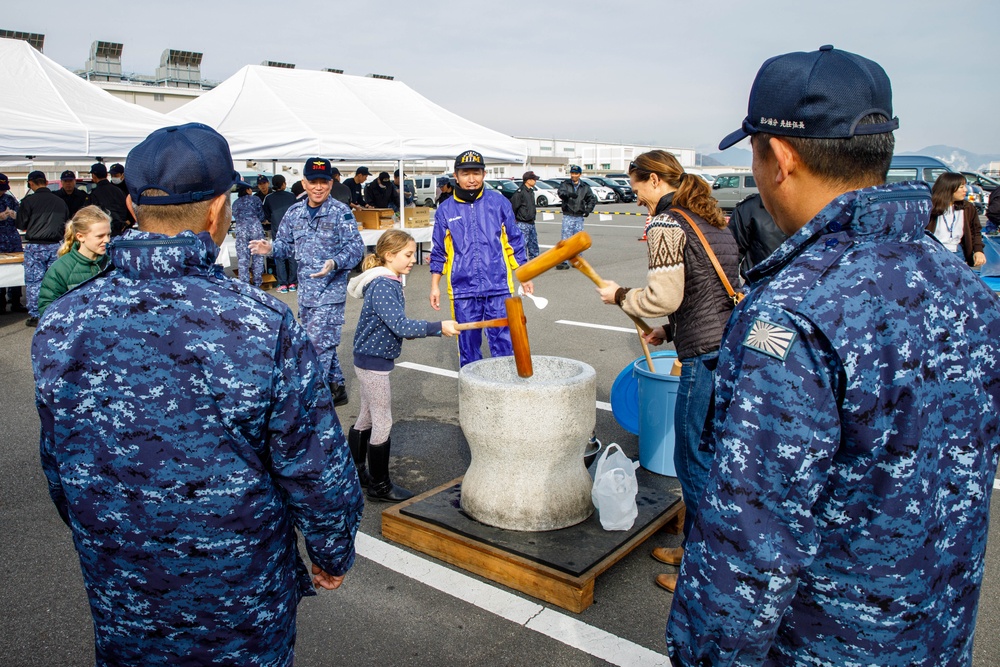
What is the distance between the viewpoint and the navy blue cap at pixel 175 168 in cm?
165

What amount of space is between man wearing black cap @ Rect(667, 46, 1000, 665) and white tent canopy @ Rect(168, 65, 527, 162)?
10416 mm

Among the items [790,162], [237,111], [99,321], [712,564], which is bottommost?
[712,564]

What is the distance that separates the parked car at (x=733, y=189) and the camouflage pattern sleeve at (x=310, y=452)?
24.4 meters

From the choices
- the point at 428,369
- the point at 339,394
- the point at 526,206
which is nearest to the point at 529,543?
the point at 339,394

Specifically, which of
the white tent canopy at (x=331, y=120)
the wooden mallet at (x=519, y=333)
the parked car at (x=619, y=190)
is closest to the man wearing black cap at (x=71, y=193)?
the white tent canopy at (x=331, y=120)

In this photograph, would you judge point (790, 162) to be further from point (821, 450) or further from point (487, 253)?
point (487, 253)

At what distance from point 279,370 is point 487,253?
3.72 m

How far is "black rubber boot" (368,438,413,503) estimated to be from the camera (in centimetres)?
423

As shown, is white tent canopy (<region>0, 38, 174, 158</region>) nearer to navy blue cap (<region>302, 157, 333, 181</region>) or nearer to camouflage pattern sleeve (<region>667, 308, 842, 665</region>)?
navy blue cap (<region>302, 157, 333, 181</region>)

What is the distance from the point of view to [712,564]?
130 centimetres

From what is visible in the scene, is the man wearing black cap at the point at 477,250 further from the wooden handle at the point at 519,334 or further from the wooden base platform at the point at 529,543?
the wooden handle at the point at 519,334

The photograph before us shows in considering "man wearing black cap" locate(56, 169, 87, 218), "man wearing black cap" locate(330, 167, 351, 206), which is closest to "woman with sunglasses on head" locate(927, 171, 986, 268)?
"man wearing black cap" locate(330, 167, 351, 206)

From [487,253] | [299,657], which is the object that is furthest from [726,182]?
[299,657]

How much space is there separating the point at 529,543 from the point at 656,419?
1.36 metres
